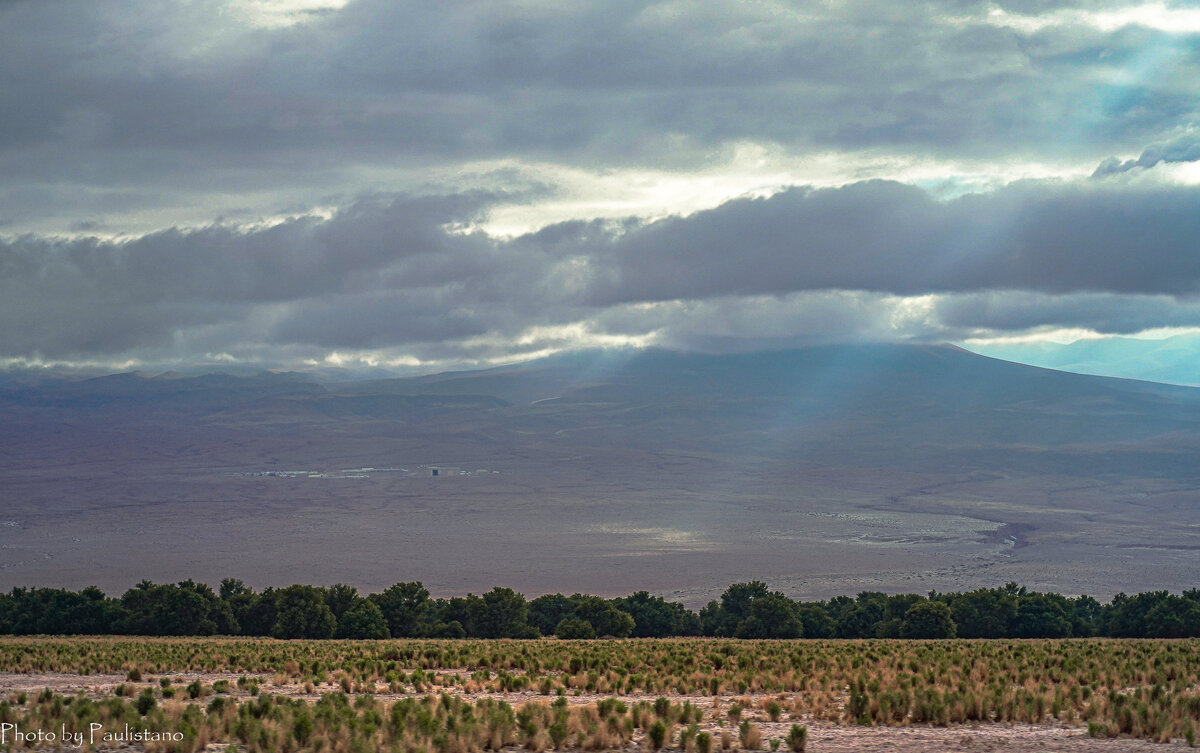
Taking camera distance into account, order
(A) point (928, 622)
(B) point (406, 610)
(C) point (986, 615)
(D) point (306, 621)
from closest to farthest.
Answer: (A) point (928, 622) → (D) point (306, 621) → (C) point (986, 615) → (B) point (406, 610)

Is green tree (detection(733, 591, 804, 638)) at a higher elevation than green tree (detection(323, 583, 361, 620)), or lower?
lower

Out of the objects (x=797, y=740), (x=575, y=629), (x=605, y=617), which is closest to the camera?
(x=797, y=740)

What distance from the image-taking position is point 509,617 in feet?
178

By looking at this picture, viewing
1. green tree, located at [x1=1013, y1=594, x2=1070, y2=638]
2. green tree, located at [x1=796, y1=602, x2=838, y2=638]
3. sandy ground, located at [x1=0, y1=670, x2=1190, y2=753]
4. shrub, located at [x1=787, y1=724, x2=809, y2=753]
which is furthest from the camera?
green tree, located at [x1=796, y1=602, x2=838, y2=638]

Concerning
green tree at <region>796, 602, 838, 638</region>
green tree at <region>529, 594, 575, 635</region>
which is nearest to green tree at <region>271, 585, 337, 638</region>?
green tree at <region>529, 594, 575, 635</region>

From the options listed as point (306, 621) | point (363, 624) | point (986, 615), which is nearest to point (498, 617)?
point (363, 624)

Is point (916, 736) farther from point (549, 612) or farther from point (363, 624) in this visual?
point (549, 612)

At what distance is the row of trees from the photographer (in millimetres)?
50188

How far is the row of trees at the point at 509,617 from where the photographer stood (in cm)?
5019

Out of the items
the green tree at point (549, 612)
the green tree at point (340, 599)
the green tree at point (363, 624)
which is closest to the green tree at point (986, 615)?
the green tree at point (549, 612)

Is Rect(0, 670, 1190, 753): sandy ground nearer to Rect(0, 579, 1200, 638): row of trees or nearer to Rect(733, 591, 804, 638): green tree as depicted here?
Rect(0, 579, 1200, 638): row of trees

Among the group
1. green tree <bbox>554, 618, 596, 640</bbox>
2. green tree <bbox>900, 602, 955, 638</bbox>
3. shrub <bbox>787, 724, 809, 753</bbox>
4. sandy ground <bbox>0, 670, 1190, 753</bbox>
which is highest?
shrub <bbox>787, 724, 809, 753</bbox>

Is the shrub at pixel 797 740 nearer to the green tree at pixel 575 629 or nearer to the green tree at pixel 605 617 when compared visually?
the green tree at pixel 575 629

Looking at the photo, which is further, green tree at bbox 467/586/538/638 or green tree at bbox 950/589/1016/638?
green tree at bbox 467/586/538/638
